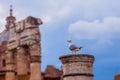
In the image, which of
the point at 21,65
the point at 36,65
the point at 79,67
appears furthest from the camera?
the point at 21,65

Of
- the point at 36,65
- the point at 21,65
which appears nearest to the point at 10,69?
the point at 21,65

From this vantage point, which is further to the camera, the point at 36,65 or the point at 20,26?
the point at 20,26

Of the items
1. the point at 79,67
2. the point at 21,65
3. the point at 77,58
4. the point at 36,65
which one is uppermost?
the point at 21,65

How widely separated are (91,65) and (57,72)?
28.7 m

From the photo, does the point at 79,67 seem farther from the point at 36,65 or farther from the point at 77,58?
the point at 36,65

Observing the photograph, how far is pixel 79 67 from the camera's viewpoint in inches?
287

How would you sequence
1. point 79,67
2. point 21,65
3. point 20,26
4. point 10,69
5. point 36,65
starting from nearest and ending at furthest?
point 79,67
point 36,65
point 21,65
point 20,26
point 10,69

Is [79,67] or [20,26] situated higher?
[20,26]

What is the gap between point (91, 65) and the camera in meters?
7.41

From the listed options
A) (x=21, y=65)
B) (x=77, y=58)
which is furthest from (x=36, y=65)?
(x=77, y=58)

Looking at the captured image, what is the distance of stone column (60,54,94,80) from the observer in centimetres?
726

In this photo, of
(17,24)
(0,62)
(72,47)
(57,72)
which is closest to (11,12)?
(0,62)

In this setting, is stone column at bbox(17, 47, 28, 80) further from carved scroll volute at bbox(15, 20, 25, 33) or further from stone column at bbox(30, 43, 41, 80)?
stone column at bbox(30, 43, 41, 80)

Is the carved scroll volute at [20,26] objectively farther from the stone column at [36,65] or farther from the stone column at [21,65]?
the stone column at [36,65]
